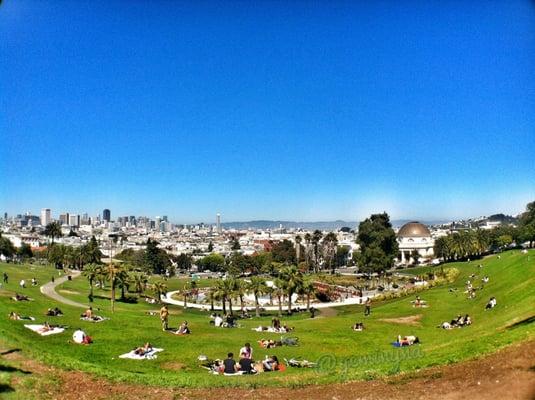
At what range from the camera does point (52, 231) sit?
9369 cm

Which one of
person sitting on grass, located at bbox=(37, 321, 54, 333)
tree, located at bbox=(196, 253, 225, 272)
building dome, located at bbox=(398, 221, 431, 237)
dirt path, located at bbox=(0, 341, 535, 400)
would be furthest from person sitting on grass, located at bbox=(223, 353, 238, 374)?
building dome, located at bbox=(398, 221, 431, 237)

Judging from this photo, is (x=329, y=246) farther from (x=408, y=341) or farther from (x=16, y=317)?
(x=16, y=317)

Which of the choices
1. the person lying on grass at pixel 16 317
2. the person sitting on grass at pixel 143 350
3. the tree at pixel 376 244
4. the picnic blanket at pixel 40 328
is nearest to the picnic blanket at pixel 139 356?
the person sitting on grass at pixel 143 350

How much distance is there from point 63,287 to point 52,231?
52805 millimetres

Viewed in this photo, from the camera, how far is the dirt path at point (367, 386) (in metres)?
10.2

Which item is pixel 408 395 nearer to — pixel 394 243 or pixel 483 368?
pixel 483 368

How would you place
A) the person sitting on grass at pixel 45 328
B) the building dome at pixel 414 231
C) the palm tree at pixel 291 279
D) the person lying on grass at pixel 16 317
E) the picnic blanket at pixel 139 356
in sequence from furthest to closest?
the building dome at pixel 414 231 → the palm tree at pixel 291 279 → the person lying on grass at pixel 16 317 → the person sitting on grass at pixel 45 328 → the picnic blanket at pixel 139 356

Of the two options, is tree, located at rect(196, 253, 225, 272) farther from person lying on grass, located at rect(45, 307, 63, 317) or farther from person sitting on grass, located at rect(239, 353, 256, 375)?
person sitting on grass, located at rect(239, 353, 256, 375)

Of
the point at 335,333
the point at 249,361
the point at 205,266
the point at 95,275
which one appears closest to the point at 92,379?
the point at 249,361

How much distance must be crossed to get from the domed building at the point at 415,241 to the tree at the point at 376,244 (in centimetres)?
5967

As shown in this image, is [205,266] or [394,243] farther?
[205,266]

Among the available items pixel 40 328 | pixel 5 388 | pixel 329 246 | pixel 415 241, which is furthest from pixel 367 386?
pixel 415 241

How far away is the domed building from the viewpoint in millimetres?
137250

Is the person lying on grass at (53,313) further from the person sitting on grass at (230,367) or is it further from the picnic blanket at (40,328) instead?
the person sitting on grass at (230,367)
